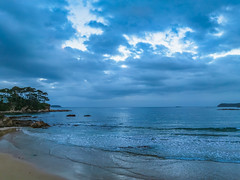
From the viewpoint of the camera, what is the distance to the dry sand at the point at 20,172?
7.33 m

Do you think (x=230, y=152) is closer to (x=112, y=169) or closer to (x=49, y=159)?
(x=112, y=169)

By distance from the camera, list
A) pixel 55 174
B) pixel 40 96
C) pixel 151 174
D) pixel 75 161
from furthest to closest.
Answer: pixel 40 96 < pixel 75 161 < pixel 151 174 < pixel 55 174

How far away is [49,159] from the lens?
430 inches

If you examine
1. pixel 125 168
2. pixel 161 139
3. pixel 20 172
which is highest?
pixel 20 172

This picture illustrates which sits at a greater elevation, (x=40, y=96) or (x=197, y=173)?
(x=40, y=96)

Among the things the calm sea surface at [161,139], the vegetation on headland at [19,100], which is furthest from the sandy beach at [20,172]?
the vegetation on headland at [19,100]

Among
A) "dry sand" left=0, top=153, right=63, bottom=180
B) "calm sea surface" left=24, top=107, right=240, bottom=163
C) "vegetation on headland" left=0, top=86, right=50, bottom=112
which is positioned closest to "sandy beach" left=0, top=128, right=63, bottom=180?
"dry sand" left=0, top=153, right=63, bottom=180

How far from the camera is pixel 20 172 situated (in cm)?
796

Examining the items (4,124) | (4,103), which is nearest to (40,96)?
(4,103)

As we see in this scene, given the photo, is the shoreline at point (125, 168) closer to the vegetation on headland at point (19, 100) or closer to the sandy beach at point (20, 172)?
the sandy beach at point (20, 172)

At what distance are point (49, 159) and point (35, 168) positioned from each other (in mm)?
2247

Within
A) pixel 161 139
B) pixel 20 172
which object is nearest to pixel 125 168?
pixel 20 172

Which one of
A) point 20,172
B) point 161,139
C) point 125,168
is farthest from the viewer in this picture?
point 161,139

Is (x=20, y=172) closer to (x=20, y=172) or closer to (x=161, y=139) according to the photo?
(x=20, y=172)
